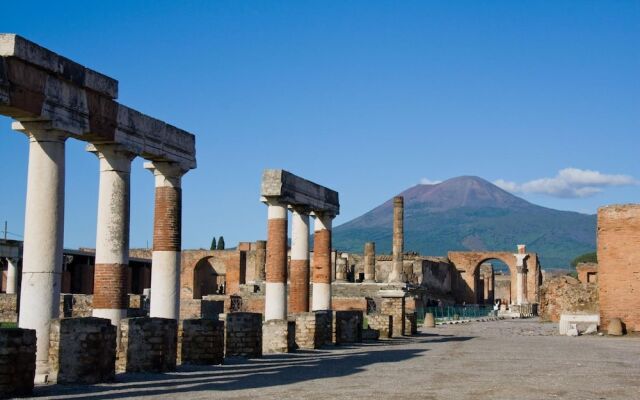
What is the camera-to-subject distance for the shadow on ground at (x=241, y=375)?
11508 millimetres

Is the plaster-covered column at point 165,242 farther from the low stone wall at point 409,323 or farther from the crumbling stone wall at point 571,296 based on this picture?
the crumbling stone wall at point 571,296

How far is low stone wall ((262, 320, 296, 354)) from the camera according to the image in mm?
→ 19406

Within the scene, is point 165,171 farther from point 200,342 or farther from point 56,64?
point 56,64

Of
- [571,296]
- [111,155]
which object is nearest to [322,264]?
[111,155]

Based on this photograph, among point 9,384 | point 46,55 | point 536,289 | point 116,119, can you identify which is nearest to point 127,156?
point 116,119

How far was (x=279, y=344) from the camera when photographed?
19.4 m

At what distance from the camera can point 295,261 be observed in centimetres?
2422

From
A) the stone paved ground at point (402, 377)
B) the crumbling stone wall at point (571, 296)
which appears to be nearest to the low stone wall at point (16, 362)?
the stone paved ground at point (402, 377)

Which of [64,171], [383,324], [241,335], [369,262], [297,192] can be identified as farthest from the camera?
[369,262]

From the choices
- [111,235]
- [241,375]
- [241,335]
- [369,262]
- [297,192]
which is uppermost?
[297,192]

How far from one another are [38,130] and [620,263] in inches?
822

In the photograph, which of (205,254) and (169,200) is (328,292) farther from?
(205,254)

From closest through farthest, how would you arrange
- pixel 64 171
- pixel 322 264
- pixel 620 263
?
pixel 64 171 → pixel 322 264 → pixel 620 263

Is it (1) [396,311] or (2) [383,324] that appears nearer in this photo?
(2) [383,324]
